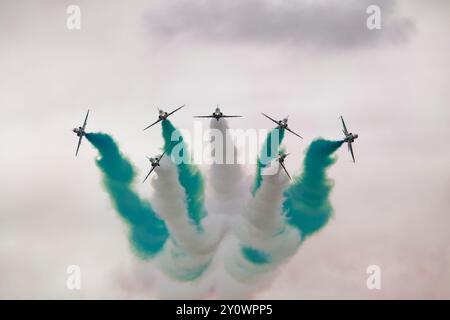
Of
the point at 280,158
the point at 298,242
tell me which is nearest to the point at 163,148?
the point at 280,158

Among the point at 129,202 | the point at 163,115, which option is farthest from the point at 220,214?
the point at 163,115

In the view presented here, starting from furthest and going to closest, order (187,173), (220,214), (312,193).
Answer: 1. (220,214)
2. (187,173)
3. (312,193)

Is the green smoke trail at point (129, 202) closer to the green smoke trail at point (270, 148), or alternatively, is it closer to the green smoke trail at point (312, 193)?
the green smoke trail at point (270, 148)

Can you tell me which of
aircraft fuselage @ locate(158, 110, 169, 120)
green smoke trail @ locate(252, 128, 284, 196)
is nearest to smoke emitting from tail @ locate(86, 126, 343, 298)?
green smoke trail @ locate(252, 128, 284, 196)

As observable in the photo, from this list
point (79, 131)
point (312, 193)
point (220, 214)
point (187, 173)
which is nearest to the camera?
point (79, 131)

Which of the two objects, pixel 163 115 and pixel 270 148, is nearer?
pixel 163 115

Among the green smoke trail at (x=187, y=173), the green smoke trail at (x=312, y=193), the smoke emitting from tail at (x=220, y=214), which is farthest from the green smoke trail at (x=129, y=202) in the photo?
the green smoke trail at (x=312, y=193)

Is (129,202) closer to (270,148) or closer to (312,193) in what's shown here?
(270,148)
